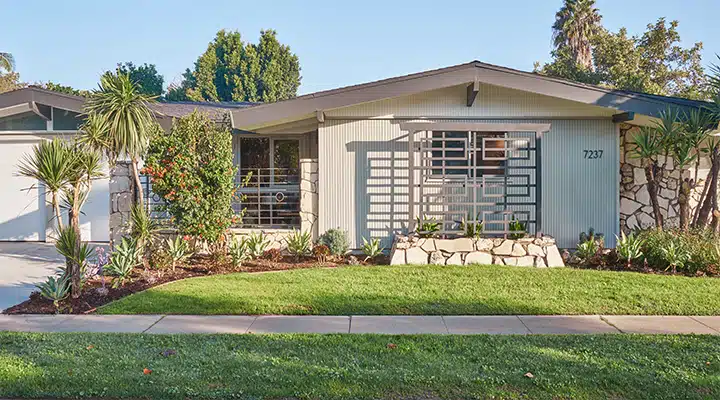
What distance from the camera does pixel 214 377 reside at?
168 inches

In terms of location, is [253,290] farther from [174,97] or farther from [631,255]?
[174,97]

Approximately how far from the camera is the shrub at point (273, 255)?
33.8 feet

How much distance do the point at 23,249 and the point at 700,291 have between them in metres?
13.1

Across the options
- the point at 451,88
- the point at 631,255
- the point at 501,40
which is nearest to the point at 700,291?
the point at 631,255

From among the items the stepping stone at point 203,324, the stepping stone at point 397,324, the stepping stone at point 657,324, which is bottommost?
the stepping stone at point 657,324

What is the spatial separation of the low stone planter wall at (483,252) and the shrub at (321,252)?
1.34 meters

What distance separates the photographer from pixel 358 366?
4.53 meters

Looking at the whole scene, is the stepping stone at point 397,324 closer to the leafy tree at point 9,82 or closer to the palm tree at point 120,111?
the palm tree at point 120,111

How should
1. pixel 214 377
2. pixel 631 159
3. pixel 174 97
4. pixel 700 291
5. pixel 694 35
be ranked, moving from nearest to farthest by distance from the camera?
pixel 214 377 < pixel 700 291 < pixel 631 159 < pixel 694 35 < pixel 174 97

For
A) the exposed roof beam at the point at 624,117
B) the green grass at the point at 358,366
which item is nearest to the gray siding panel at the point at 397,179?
the exposed roof beam at the point at 624,117

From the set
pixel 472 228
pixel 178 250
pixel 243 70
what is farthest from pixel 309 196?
pixel 243 70

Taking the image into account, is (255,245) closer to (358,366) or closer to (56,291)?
(56,291)

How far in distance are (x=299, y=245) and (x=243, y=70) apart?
30.6 m

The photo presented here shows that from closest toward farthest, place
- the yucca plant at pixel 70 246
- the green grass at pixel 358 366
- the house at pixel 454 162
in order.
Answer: the green grass at pixel 358 366, the yucca plant at pixel 70 246, the house at pixel 454 162
